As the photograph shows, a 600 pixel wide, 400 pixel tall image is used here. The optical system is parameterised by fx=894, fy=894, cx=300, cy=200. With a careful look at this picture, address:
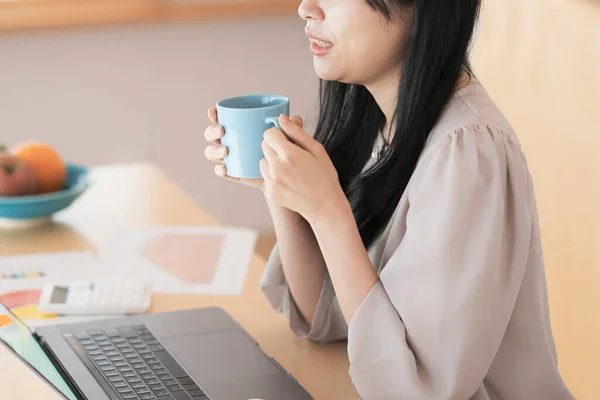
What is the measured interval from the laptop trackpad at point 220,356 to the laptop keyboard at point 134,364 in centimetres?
2

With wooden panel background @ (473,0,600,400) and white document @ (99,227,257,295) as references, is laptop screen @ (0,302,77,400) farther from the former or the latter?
wooden panel background @ (473,0,600,400)

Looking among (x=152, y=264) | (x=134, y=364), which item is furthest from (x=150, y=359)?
(x=152, y=264)

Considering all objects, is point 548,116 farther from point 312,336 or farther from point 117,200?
point 117,200

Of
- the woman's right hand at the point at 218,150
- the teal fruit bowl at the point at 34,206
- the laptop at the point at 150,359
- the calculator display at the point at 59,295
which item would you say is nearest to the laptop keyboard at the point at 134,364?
the laptop at the point at 150,359

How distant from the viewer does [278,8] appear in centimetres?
317

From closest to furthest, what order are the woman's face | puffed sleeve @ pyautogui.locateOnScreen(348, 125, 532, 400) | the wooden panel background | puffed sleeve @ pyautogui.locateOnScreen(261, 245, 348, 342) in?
puffed sleeve @ pyautogui.locateOnScreen(348, 125, 532, 400)
the woman's face
puffed sleeve @ pyautogui.locateOnScreen(261, 245, 348, 342)
the wooden panel background

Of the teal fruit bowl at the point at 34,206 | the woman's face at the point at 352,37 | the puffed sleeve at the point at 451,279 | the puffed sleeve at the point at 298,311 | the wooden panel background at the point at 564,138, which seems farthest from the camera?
the teal fruit bowl at the point at 34,206

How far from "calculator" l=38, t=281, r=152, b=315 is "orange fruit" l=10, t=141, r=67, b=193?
1.40ft

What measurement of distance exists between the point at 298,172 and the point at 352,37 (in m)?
0.18

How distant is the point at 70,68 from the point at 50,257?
164 centimetres

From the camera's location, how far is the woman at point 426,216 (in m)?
0.99

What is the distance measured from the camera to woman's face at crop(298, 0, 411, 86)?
1.09m

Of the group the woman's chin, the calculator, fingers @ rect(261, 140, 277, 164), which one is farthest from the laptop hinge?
the woman's chin

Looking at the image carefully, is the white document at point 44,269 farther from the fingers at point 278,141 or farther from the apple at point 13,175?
the fingers at point 278,141
